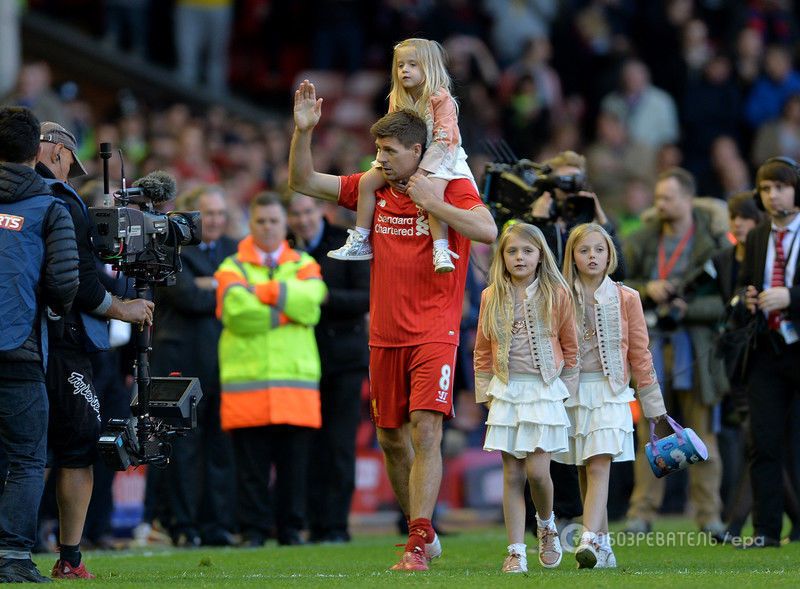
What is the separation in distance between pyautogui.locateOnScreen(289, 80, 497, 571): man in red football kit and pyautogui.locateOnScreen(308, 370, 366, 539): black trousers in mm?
3346

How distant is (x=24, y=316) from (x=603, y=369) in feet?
10.9

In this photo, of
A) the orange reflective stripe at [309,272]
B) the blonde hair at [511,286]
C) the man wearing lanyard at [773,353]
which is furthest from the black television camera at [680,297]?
the blonde hair at [511,286]

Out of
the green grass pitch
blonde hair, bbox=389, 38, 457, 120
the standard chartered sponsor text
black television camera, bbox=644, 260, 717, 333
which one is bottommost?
the green grass pitch

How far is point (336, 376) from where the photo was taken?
1336 cm

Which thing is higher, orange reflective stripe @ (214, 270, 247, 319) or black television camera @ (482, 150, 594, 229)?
black television camera @ (482, 150, 594, 229)

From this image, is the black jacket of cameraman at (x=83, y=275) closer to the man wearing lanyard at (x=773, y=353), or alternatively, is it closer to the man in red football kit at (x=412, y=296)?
the man in red football kit at (x=412, y=296)

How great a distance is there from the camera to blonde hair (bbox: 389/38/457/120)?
32.2 feet

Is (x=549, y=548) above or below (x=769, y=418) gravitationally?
below

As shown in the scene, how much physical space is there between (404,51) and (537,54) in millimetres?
12133

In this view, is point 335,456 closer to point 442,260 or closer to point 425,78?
point 442,260

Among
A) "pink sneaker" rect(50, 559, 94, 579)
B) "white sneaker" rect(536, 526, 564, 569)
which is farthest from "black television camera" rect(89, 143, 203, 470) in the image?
"white sneaker" rect(536, 526, 564, 569)

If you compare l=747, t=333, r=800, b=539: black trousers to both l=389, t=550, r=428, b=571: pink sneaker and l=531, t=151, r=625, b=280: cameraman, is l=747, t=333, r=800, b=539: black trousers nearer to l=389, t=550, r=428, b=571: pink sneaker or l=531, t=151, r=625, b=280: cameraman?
l=531, t=151, r=625, b=280: cameraman

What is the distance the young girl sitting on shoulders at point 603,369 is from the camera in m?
9.70

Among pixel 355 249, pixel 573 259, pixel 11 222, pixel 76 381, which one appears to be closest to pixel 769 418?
pixel 573 259
